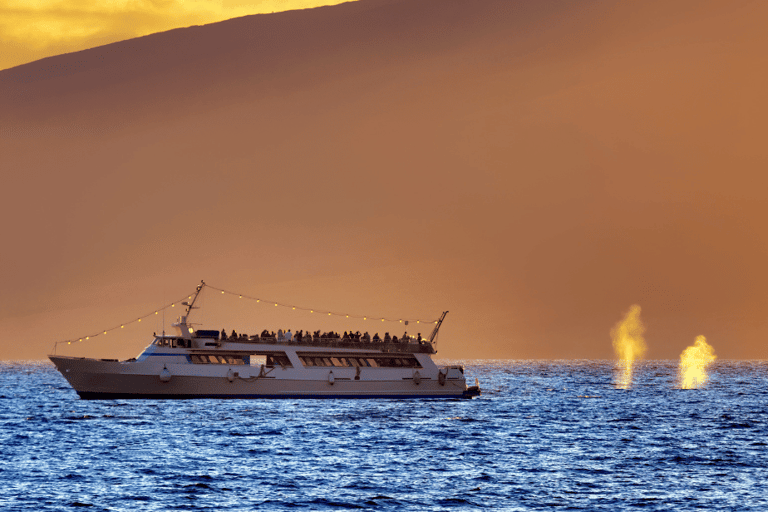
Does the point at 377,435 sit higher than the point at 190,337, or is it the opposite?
the point at 190,337

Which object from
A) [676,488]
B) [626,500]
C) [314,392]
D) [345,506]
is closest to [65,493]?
[345,506]

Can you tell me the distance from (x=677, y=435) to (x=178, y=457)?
34803 millimetres

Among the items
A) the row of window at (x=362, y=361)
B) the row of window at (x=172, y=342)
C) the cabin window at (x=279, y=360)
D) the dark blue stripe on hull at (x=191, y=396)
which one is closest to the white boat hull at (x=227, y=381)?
the dark blue stripe on hull at (x=191, y=396)

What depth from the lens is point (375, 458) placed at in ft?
172

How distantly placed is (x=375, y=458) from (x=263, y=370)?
3563cm

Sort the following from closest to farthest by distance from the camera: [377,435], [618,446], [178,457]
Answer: [178,457] → [618,446] → [377,435]

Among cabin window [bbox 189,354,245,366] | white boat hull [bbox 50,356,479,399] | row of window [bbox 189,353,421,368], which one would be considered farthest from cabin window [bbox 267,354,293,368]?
cabin window [bbox 189,354,245,366]

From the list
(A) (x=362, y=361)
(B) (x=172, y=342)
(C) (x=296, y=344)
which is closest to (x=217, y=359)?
(B) (x=172, y=342)

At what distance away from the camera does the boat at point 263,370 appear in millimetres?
83250

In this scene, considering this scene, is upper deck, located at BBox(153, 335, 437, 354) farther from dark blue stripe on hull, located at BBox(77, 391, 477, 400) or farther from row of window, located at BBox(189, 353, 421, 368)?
dark blue stripe on hull, located at BBox(77, 391, 477, 400)

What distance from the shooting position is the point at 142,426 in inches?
2662

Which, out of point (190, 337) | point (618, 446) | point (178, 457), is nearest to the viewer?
point (178, 457)

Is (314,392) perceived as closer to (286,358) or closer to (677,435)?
(286,358)

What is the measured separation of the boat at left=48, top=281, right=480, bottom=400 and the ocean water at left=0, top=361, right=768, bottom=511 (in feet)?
7.02
